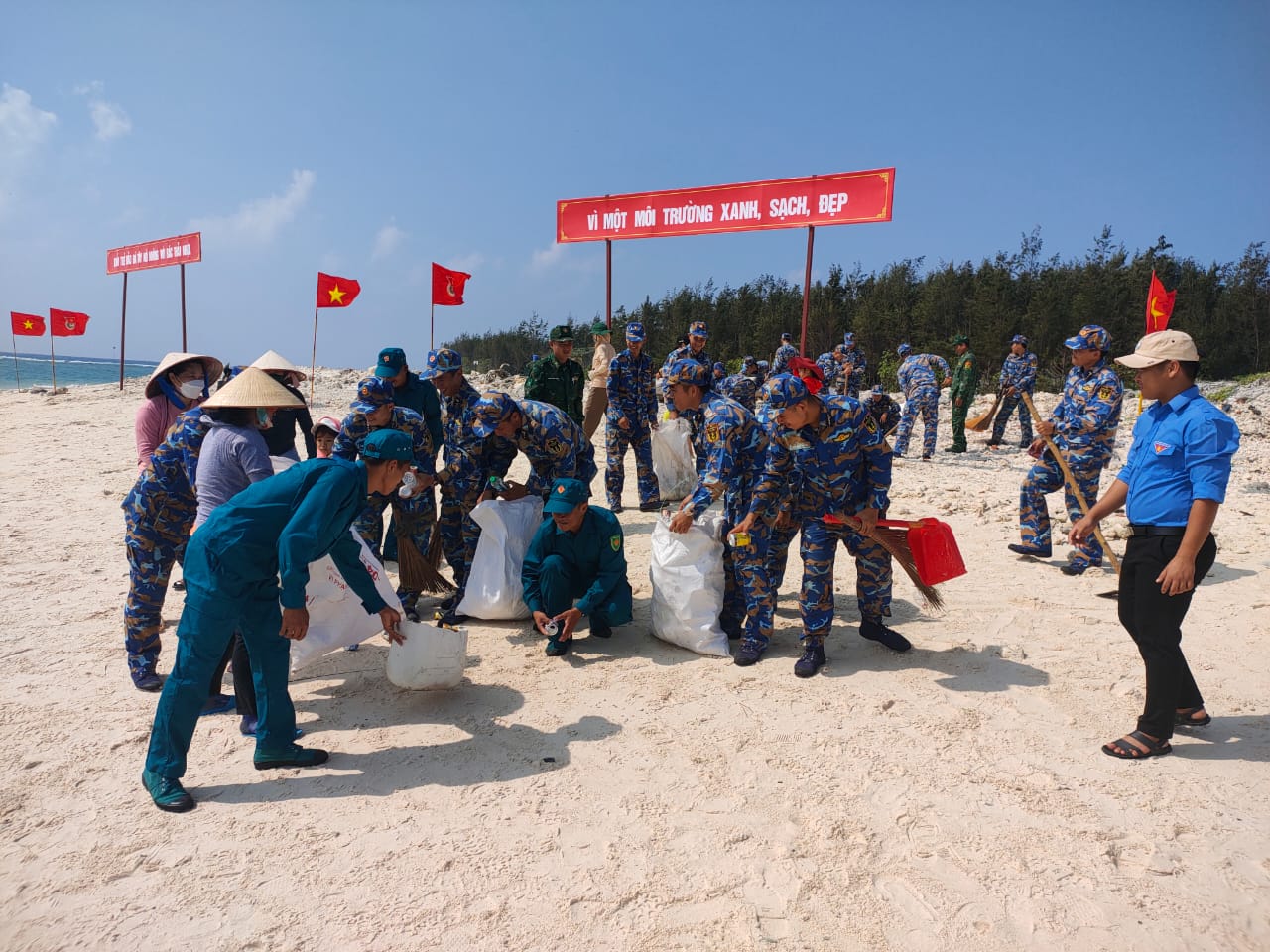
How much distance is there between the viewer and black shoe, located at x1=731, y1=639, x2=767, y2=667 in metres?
4.14

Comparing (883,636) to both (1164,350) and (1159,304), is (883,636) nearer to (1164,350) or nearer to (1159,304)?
(1164,350)

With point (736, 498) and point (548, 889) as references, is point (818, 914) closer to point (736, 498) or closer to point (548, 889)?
point (548, 889)

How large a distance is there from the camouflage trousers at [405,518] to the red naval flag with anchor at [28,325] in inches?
781

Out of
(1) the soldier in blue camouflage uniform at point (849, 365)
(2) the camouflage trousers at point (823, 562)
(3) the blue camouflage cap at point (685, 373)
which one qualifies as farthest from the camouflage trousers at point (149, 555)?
(1) the soldier in blue camouflage uniform at point (849, 365)

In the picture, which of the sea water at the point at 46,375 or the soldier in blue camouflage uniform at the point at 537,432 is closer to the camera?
the soldier in blue camouflage uniform at the point at 537,432

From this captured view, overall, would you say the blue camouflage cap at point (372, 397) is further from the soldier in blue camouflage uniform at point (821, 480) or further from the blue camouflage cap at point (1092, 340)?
the blue camouflage cap at point (1092, 340)

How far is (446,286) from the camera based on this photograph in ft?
36.2

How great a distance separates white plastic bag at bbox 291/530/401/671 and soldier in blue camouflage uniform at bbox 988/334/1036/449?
366 inches

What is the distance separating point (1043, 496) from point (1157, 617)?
3.32 m

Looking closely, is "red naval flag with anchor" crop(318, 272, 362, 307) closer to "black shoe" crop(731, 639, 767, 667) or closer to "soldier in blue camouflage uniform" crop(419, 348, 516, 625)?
"soldier in blue camouflage uniform" crop(419, 348, 516, 625)

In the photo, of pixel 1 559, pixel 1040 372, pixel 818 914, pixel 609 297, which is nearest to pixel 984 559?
pixel 818 914

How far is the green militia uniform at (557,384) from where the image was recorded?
6848mm

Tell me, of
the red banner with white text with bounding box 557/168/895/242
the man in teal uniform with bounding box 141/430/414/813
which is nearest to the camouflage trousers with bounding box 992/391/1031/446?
the red banner with white text with bounding box 557/168/895/242

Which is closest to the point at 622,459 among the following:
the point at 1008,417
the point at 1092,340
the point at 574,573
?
the point at 574,573
